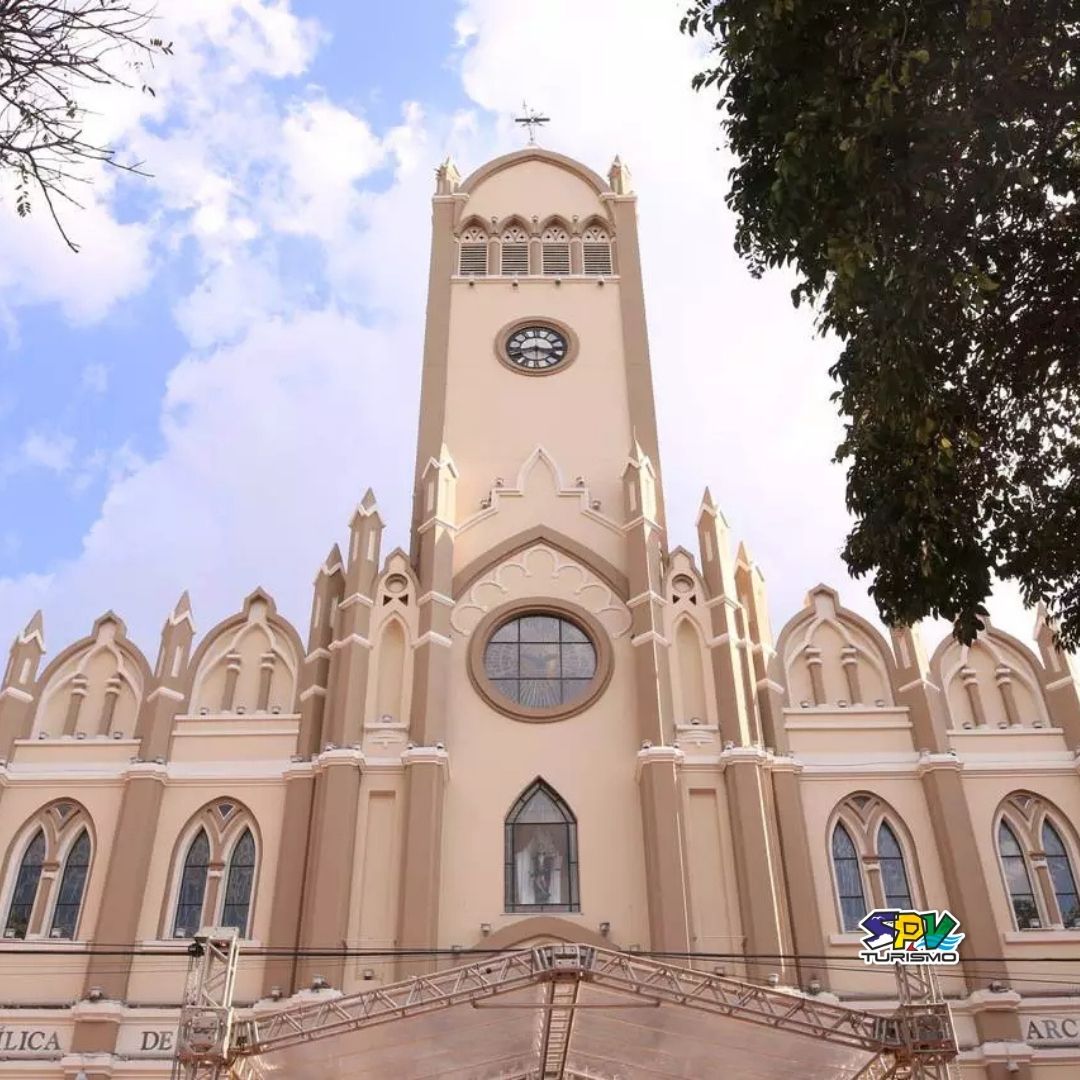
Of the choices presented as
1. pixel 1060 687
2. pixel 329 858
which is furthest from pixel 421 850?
pixel 1060 687

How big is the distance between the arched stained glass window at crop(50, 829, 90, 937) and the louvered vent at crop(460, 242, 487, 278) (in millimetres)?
14866

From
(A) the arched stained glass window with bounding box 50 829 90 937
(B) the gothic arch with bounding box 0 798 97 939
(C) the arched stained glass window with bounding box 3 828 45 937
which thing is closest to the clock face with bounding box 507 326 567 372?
(B) the gothic arch with bounding box 0 798 97 939

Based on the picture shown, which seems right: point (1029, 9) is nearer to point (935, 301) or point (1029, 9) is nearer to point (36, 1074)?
point (935, 301)

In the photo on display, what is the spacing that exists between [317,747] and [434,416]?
7.84 meters

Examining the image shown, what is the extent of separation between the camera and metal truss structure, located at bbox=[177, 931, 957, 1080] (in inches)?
554

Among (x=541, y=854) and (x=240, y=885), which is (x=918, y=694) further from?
(x=240, y=885)

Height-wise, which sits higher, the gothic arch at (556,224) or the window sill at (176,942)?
the gothic arch at (556,224)

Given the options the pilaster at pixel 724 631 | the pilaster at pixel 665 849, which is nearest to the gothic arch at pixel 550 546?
the pilaster at pixel 724 631

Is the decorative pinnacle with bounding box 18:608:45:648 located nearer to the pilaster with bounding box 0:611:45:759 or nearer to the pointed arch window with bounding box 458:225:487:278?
the pilaster with bounding box 0:611:45:759

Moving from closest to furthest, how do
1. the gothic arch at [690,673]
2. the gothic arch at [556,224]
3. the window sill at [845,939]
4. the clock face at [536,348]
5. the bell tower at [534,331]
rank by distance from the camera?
the window sill at [845,939] < the gothic arch at [690,673] < the bell tower at [534,331] < the clock face at [536,348] < the gothic arch at [556,224]

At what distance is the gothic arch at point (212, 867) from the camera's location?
62.0ft

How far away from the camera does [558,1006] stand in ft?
49.0

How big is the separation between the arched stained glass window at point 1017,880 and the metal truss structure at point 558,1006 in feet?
16.0

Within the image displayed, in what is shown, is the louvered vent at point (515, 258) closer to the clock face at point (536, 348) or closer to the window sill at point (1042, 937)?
the clock face at point (536, 348)
